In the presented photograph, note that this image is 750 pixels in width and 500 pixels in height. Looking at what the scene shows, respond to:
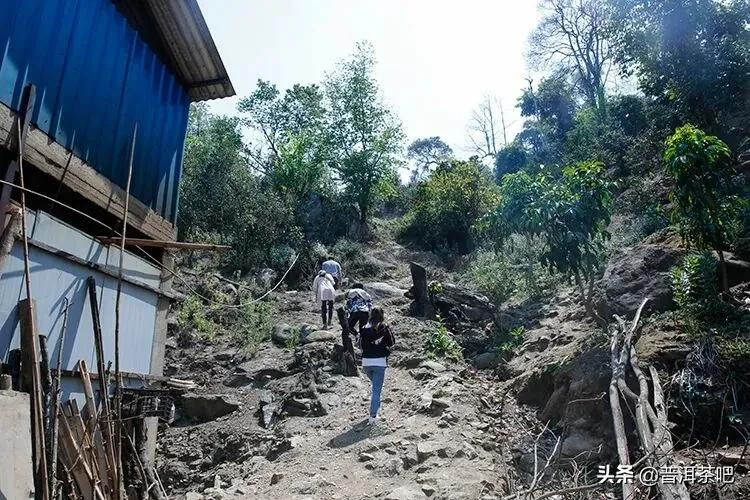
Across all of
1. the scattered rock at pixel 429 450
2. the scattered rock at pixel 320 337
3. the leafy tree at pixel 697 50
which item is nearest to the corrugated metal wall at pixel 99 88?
the scattered rock at pixel 429 450

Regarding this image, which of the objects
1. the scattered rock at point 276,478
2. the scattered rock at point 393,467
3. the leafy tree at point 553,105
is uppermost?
the leafy tree at point 553,105

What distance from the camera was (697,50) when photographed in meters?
15.9

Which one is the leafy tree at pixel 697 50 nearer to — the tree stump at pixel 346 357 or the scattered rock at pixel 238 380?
the tree stump at pixel 346 357

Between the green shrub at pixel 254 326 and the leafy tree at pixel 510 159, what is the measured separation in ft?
69.4

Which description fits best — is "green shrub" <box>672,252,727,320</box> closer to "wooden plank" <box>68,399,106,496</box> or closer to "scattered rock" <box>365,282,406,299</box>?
"wooden plank" <box>68,399,106,496</box>

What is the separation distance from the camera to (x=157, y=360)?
653 centimetres

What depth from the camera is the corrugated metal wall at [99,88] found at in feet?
14.3

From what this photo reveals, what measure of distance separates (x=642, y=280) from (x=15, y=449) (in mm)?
9451

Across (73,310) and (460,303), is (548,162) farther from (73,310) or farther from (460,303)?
(73,310)

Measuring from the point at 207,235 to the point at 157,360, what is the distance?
11.6 m

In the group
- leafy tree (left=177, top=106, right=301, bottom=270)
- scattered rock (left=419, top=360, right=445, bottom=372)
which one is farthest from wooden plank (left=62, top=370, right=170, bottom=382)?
leafy tree (left=177, top=106, right=301, bottom=270)

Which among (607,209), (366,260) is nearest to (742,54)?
(607,209)

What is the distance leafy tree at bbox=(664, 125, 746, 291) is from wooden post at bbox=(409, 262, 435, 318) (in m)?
6.66

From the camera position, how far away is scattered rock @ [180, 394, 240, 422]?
28.6ft
